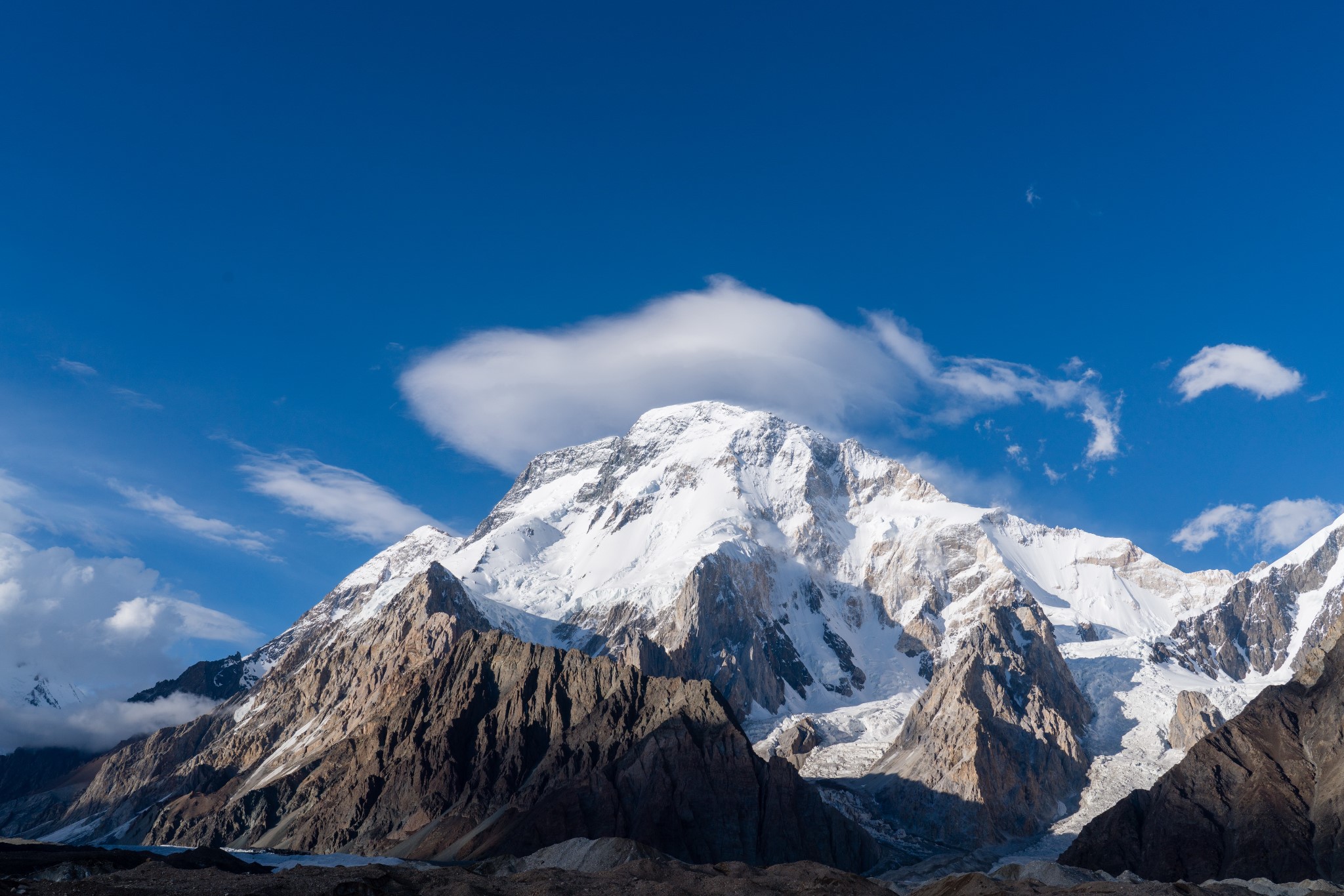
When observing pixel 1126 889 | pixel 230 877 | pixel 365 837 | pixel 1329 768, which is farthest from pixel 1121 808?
pixel 230 877

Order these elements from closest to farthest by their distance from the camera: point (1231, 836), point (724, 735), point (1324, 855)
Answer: point (1324, 855) < point (1231, 836) < point (724, 735)

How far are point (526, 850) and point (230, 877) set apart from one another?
3345 inches

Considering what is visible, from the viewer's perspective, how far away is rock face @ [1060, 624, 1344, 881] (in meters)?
154

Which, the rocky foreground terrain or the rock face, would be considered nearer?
the rocky foreground terrain

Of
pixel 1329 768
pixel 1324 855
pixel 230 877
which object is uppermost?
pixel 1329 768

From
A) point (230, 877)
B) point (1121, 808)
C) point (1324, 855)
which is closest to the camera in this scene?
point (230, 877)

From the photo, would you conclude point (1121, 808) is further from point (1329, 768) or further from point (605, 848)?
point (605, 848)

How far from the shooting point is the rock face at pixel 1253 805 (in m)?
154

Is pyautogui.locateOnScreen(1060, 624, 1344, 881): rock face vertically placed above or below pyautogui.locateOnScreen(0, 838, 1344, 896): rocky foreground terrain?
above

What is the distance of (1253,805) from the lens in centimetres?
16425

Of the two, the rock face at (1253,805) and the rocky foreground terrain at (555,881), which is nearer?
the rocky foreground terrain at (555,881)

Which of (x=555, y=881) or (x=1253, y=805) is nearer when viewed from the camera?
(x=555, y=881)

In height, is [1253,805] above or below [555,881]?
above

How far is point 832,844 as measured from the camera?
182 metres
